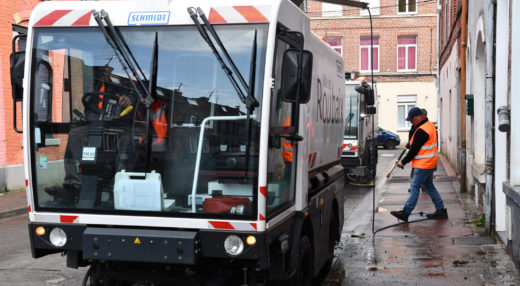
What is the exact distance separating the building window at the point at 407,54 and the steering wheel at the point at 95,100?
120 ft

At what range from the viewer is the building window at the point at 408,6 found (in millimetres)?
39125

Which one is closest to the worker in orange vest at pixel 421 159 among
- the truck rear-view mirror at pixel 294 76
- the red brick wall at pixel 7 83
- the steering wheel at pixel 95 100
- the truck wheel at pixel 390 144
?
the truck rear-view mirror at pixel 294 76

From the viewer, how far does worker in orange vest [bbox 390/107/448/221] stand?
10.4 metres

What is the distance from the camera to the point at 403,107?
39594mm

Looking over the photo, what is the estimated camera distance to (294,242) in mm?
4941

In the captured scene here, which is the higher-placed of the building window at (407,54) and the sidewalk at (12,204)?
the building window at (407,54)

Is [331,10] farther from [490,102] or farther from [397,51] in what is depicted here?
[490,102]

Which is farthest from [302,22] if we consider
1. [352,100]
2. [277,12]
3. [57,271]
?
[352,100]

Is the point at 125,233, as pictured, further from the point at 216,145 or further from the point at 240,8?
the point at 240,8

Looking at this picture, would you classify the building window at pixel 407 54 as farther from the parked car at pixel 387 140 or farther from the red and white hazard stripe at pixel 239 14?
the red and white hazard stripe at pixel 239 14

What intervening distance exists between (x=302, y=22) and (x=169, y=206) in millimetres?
1943

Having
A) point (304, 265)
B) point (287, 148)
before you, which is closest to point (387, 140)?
point (304, 265)

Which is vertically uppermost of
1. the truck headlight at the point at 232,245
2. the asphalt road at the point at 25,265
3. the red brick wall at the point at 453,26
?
the red brick wall at the point at 453,26

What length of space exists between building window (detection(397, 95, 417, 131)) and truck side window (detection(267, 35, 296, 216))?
3557 centimetres
